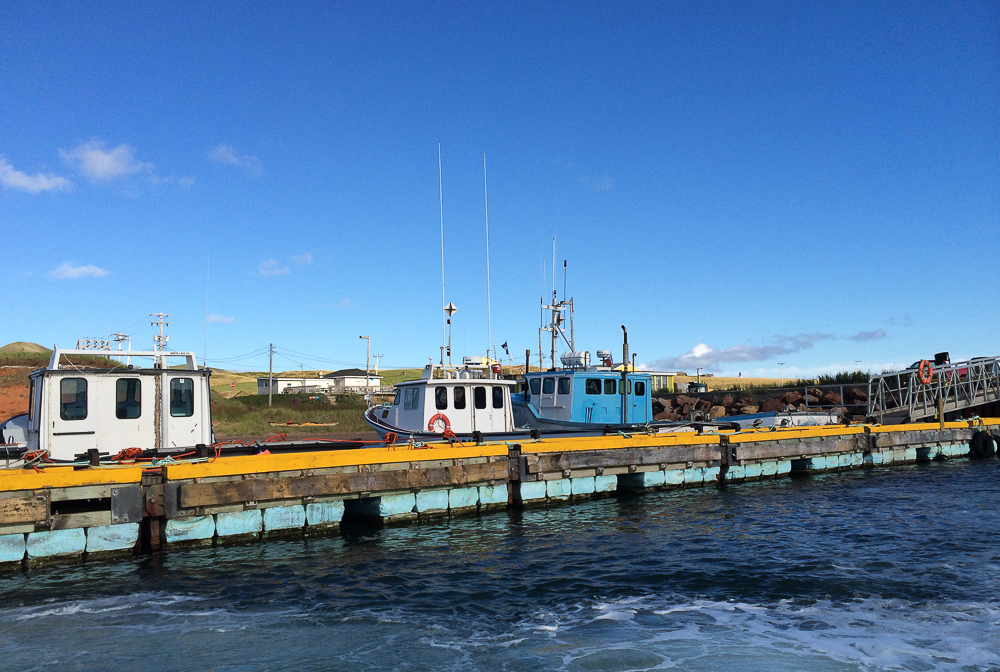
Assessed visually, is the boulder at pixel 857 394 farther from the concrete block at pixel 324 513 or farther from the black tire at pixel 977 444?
the concrete block at pixel 324 513

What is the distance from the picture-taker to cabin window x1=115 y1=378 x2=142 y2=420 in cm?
1345

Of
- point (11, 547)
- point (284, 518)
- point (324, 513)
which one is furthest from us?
point (324, 513)

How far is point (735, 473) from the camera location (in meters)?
20.5

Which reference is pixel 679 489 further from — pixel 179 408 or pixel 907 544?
pixel 179 408

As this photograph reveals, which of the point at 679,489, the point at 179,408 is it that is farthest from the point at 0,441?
the point at 679,489

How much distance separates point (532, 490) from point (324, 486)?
5.18 metres

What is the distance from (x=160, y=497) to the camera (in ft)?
38.2

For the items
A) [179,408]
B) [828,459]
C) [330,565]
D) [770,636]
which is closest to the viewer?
[770,636]

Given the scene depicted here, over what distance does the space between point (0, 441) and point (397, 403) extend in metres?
10.1

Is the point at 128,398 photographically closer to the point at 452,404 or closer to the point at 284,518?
the point at 284,518

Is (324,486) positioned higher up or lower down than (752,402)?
lower down

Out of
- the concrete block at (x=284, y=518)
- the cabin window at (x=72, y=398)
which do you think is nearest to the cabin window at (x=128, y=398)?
the cabin window at (x=72, y=398)

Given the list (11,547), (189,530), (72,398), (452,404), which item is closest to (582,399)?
(452,404)

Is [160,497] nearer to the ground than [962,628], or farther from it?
farther from it
